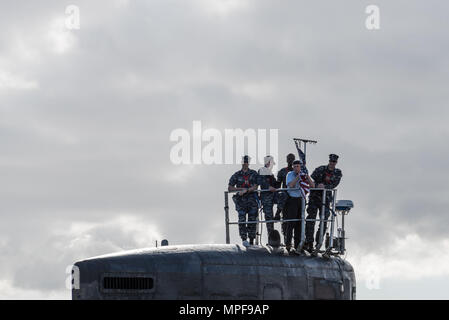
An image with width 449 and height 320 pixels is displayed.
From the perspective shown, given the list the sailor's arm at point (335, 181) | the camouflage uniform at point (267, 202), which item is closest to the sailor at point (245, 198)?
the camouflage uniform at point (267, 202)

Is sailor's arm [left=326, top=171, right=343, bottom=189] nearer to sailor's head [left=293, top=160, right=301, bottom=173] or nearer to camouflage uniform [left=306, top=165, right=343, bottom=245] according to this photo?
camouflage uniform [left=306, top=165, right=343, bottom=245]

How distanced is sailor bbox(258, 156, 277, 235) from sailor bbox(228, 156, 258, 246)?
396 millimetres

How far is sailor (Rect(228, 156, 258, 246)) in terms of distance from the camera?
1091 inches

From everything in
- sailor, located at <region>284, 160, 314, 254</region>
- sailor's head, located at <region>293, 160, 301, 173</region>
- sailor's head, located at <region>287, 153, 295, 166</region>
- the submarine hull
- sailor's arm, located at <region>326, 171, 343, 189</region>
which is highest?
sailor's head, located at <region>287, 153, 295, 166</region>

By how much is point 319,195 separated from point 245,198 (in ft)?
7.14

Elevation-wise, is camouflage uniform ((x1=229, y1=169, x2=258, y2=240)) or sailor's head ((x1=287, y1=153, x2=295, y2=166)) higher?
sailor's head ((x1=287, y1=153, x2=295, y2=166))

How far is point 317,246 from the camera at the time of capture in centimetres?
2706

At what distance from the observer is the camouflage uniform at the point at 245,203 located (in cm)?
2775

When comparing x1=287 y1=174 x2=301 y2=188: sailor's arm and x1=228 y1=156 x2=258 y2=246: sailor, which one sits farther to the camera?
x1=228 y1=156 x2=258 y2=246: sailor

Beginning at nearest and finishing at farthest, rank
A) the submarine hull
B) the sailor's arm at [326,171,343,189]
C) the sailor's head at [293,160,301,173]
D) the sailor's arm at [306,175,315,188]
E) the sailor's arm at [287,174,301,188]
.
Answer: the submarine hull
the sailor's arm at [287,174,301,188]
the sailor's head at [293,160,301,173]
the sailor's arm at [306,175,315,188]
the sailor's arm at [326,171,343,189]

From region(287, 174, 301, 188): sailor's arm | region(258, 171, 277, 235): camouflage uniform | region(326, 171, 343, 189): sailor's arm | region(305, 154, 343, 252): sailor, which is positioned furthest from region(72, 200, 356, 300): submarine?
region(326, 171, 343, 189): sailor's arm

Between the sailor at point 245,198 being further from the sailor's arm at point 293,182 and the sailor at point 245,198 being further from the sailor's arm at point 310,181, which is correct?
the sailor's arm at point 310,181
